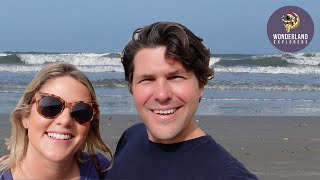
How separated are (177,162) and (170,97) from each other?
0.30m

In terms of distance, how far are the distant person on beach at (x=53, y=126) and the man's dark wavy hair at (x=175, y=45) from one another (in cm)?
40

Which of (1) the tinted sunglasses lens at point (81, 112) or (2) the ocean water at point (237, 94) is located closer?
(1) the tinted sunglasses lens at point (81, 112)

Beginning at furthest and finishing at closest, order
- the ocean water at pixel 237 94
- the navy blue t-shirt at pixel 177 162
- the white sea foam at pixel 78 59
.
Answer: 1. the white sea foam at pixel 78 59
2. the ocean water at pixel 237 94
3. the navy blue t-shirt at pixel 177 162

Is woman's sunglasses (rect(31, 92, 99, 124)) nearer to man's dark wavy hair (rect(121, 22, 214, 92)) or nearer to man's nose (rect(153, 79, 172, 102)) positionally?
man's dark wavy hair (rect(121, 22, 214, 92))

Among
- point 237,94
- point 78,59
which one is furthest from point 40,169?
point 78,59

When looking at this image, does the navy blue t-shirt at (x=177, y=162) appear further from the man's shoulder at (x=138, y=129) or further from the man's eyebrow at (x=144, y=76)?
the man's eyebrow at (x=144, y=76)

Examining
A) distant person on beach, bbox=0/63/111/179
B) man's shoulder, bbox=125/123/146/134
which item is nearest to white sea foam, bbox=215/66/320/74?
man's shoulder, bbox=125/123/146/134

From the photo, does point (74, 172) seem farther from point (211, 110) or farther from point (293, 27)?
point (293, 27)

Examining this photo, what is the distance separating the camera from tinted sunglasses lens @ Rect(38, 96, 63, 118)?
9.74 ft

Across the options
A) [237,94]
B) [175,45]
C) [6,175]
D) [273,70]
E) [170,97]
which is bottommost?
[273,70]

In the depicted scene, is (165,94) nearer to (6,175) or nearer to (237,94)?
(6,175)

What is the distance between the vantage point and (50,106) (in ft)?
9.73

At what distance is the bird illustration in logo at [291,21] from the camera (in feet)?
59.4

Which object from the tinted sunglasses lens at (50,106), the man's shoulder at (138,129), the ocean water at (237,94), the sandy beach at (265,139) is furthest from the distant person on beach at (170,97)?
the ocean water at (237,94)
